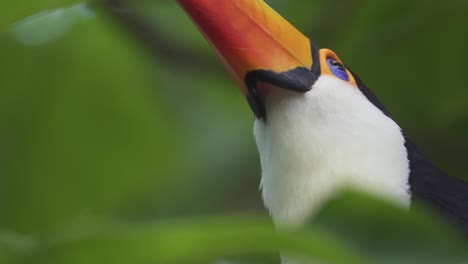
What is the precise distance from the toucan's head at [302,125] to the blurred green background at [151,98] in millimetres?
83

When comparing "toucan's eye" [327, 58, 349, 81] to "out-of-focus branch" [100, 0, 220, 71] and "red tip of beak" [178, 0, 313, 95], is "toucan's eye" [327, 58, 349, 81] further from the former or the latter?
"out-of-focus branch" [100, 0, 220, 71]

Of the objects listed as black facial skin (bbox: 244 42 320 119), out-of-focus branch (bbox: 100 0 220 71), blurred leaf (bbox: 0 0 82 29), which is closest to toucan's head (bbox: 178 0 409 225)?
black facial skin (bbox: 244 42 320 119)

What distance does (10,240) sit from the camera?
0.83 m

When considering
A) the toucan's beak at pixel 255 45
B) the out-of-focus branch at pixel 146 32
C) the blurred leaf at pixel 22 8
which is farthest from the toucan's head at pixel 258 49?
the blurred leaf at pixel 22 8

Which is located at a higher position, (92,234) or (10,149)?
(10,149)

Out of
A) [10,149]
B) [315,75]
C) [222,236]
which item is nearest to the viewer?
[222,236]

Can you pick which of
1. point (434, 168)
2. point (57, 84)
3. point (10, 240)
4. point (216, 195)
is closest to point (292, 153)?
point (216, 195)

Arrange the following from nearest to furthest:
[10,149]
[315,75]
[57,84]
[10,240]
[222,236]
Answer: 1. [222,236]
2. [10,240]
3. [10,149]
4. [57,84]
5. [315,75]

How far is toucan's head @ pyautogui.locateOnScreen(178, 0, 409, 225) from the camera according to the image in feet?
6.15

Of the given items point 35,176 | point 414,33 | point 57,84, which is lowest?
point 414,33

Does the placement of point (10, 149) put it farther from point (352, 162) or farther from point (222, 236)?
point (222, 236)

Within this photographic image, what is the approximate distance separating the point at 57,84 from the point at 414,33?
0.78 m

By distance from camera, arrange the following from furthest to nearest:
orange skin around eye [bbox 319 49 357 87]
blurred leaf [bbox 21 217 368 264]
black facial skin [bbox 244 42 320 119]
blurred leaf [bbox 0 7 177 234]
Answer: orange skin around eye [bbox 319 49 357 87], black facial skin [bbox 244 42 320 119], blurred leaf [bbox 0 7 177 234], blurred leaf [bbox 21 217 368 264]

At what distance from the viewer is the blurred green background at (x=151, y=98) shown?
1.75 metres
